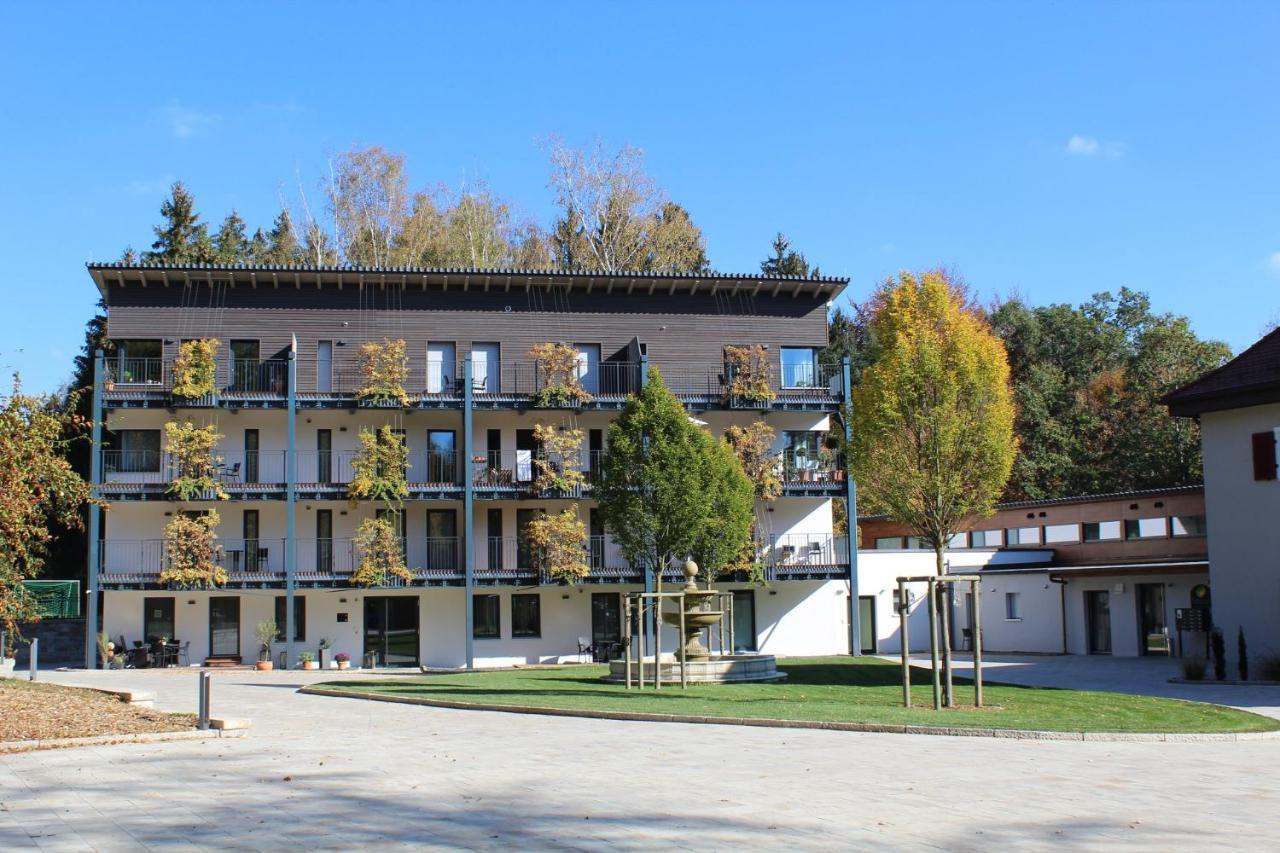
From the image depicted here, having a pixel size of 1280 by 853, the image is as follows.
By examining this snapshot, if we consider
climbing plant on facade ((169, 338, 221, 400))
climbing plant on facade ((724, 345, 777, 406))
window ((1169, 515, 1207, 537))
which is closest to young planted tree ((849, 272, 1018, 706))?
climbing plant on facade ((724, 345, 777, 406))

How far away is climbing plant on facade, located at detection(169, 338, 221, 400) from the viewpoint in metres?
38.7

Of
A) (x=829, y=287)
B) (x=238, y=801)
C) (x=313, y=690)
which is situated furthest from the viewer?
(x=829, y=287)

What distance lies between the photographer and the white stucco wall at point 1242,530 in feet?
102

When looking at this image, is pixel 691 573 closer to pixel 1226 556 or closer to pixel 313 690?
pixel 313 690

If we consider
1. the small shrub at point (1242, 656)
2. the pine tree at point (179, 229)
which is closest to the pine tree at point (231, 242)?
the pine tree at point (179, 229)

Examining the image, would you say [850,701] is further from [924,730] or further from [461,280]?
[461,280]

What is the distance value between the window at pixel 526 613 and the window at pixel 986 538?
726 inches

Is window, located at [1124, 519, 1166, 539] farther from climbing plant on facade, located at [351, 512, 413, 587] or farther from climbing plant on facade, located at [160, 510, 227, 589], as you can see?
climbing plant on facade, located at [160, 510, 227, 589]

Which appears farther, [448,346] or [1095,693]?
[448,346]

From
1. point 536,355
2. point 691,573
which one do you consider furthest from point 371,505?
point 691,573

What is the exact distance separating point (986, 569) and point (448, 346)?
2081 centimetres

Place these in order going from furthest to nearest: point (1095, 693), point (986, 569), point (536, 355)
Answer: point (986, 569), point (536, 355), point (1095, 693)

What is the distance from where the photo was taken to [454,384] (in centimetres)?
4134

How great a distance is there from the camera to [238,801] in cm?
1144
